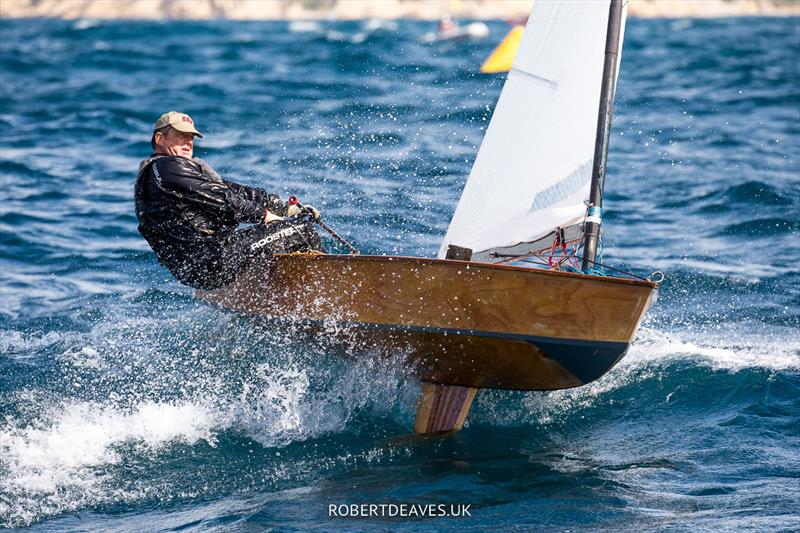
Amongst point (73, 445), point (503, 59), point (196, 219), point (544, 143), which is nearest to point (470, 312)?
point (544, 143)

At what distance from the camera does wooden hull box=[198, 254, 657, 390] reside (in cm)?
505

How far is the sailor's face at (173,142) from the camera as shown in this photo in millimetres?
5805

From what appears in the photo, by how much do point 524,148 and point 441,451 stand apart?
5.98 ft

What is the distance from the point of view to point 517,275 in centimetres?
505

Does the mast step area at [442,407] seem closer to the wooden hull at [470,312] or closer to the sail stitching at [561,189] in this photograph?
the wooden hull at [470,312]

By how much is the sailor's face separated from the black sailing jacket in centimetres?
8

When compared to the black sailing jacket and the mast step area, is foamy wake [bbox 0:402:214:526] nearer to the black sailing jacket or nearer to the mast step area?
the black sailing jacket

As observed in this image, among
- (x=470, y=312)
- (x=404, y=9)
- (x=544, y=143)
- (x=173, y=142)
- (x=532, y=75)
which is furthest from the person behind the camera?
(x=404, y=9)

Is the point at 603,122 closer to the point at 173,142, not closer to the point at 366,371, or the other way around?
the point at 366,371

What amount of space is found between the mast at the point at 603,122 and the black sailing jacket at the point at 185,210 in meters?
1.87

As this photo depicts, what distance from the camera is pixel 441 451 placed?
571cm

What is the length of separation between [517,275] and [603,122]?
124 cm

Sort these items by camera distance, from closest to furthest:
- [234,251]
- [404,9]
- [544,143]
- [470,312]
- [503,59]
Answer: [470,312], [234,251], [544,143], [503,59], [404,9]

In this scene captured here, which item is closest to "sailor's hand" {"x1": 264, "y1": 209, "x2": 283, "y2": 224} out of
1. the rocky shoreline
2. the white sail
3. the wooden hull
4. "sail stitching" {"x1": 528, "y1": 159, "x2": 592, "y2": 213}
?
the wooden hull
